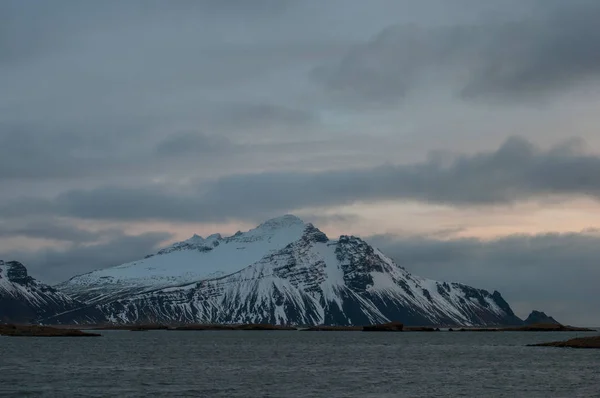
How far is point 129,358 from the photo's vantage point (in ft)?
531

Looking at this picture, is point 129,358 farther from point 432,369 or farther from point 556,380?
point 556,380

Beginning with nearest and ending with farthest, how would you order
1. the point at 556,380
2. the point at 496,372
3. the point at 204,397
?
the point at 204,397, the point at 556,380, the point at 496,372

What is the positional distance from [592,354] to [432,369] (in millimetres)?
60502

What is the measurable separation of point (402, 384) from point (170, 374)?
34.0 metres

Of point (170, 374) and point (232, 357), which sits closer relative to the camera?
point (170, 374)

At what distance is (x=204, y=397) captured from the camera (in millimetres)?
92875

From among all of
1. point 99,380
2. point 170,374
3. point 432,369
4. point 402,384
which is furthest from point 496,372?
point 99,380

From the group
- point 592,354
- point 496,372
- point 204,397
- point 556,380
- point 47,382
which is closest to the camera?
point 204,397

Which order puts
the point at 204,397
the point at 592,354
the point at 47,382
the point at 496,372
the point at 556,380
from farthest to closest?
the point at 592,354
the point at 496,372
the point at 556,380
the point at 47,382
the point at 204,397

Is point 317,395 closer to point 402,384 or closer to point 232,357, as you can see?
point 402,384

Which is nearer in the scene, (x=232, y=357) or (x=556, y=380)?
(x=556, y=380)

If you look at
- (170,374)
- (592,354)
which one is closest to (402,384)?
(170,374)

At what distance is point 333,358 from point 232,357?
803 inches

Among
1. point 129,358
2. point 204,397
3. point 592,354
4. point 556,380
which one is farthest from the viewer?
point 592,354
